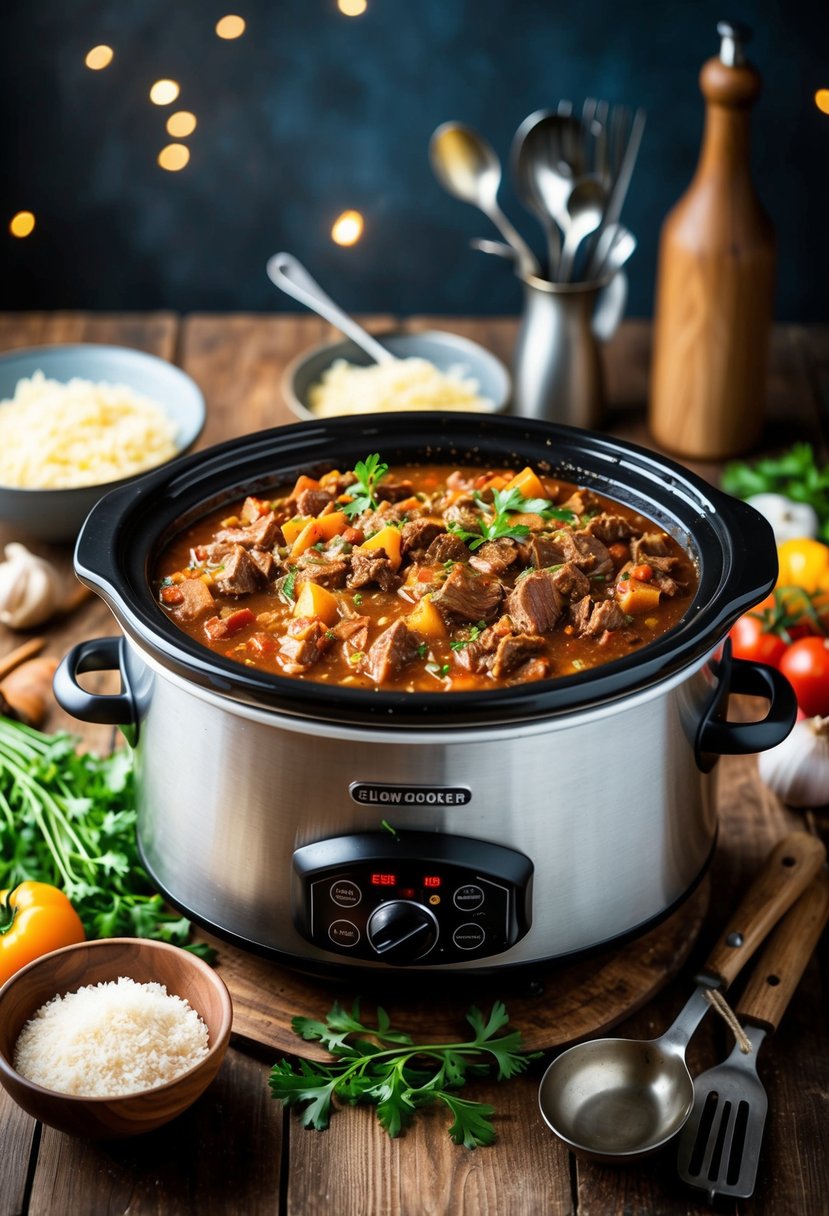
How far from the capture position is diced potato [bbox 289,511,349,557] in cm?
316

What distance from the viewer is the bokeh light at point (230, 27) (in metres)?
5.88

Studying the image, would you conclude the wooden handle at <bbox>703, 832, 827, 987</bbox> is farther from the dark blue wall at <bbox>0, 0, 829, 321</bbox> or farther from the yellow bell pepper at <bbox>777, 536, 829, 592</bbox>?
the dark blue wall at <bbox>0, 0, 829, 321</bbox>

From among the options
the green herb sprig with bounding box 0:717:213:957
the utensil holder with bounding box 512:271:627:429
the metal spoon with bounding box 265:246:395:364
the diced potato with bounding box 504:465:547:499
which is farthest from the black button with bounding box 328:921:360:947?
the metal spoon with bounding box 265:246:395:364

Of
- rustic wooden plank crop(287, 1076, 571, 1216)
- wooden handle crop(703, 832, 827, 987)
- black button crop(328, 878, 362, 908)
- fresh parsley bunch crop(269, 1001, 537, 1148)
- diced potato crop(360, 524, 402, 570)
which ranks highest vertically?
diced potato crop(360, 524, 402, 570)

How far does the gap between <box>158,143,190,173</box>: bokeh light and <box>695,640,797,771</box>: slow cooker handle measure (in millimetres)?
4150

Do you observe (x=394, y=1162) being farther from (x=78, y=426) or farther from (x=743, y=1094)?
(x=78, y=426)

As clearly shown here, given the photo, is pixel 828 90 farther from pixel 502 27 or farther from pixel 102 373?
pixel 102 373

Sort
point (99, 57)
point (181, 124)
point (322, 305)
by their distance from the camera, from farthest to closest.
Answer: point (181, 124) < point (99, 57) < point (322, 305)

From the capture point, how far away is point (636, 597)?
116 inches

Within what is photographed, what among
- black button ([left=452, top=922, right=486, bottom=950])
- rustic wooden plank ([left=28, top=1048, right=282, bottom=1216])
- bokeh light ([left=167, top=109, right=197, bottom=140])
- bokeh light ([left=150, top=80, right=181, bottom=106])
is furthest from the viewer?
bokeh light ([left=167, top=109, right=197, bottom=140])

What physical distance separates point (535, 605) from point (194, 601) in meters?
0.72

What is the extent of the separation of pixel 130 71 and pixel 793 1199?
17.0 feet

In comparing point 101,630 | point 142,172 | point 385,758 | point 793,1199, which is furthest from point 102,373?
point 793,1199

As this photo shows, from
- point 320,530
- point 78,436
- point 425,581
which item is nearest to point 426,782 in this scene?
point 425,581
